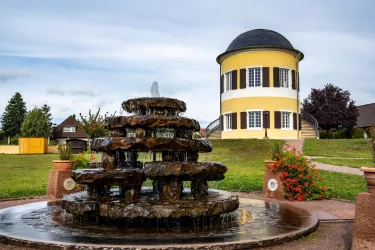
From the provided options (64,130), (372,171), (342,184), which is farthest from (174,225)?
(64,130)

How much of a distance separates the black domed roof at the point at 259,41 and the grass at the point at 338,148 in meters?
8.52

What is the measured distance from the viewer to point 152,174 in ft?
21.7

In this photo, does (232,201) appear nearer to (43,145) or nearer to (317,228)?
(317,228)

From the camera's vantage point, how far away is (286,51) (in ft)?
109

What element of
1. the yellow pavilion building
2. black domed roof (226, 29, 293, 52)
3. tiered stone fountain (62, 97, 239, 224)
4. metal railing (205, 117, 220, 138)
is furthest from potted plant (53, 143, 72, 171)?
metal railing (205, 117, 220, 138)

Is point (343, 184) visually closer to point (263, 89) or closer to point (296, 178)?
point (296, 178)

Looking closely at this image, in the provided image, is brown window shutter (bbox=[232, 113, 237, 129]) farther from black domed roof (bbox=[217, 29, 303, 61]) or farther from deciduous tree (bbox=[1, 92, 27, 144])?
deciduous tree (bbox=[1, 92, 27, 144])

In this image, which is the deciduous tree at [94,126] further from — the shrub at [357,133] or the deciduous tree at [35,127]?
the shrub at [357,133]

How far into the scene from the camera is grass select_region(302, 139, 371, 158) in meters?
25.0

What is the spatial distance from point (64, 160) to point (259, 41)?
25320mm

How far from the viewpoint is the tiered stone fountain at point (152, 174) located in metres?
6.36

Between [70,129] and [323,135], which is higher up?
[70,129]

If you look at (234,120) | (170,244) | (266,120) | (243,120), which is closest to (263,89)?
(266,120)

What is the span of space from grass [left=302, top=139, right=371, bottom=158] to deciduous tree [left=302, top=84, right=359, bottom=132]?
41.7 ft
